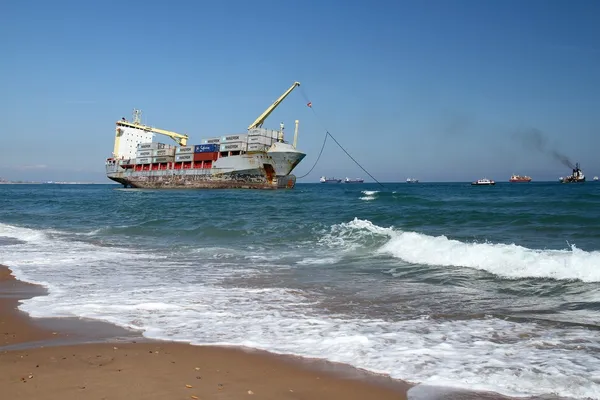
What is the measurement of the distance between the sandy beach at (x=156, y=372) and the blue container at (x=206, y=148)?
2404 inches

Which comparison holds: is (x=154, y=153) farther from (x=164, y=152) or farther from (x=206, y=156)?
(x=206, y=156)

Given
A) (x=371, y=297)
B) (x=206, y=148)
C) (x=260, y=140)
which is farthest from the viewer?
(x=206, y=148)

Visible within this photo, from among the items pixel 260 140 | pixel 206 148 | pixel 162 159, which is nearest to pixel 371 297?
pixel 260 140

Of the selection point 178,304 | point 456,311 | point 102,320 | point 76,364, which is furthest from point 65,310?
point 456,311

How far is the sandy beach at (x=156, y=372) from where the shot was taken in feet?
10.4

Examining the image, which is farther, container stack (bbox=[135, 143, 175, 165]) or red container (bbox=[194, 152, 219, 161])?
container stack (bbox=[135, 143, 175, 165])

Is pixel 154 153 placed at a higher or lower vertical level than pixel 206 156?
higher

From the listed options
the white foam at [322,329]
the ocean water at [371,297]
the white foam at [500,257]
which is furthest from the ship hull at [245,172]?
the white foam at [322,329]

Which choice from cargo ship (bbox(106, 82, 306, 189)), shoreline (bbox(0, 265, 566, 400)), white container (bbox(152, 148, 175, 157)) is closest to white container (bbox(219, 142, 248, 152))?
cargo ship (bbox(106, 82, 306, 189))

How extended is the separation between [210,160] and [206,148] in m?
1.82

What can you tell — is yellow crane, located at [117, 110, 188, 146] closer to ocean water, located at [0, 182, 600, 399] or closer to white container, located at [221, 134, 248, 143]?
white container, located at [221, 134, 248, 143]

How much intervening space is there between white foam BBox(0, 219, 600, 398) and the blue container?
184 ft

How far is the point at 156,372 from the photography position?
354 centimetres

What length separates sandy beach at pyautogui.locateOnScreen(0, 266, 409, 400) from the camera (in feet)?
10.4
